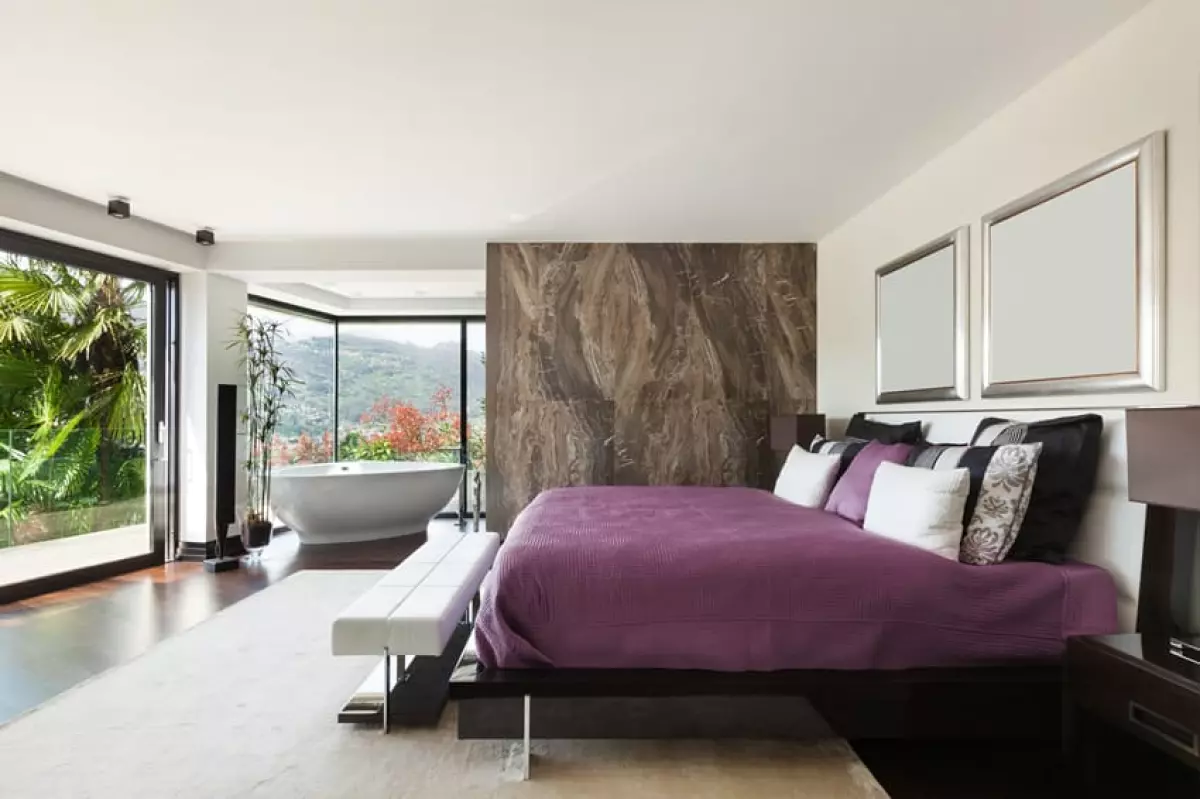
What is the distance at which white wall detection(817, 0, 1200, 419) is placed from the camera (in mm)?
1891

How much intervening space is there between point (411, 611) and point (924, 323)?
2.80m

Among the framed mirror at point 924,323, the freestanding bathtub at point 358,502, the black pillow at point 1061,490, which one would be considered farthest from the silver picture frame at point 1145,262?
the freestanding bathtub at point 358,502

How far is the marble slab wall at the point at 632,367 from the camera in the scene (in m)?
4.88

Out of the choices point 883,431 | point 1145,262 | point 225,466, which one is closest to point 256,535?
point 225,466

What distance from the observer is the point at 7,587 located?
380 cm

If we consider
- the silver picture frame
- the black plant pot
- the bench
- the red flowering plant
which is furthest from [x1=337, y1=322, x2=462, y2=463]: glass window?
the silver picture frame

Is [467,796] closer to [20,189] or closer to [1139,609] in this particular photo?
[1139,609]

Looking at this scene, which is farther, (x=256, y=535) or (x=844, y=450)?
(x=256, y=535)

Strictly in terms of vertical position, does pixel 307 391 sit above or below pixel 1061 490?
above

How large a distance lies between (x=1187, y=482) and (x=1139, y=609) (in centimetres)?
60

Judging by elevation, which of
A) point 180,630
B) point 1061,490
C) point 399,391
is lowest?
point 180,630

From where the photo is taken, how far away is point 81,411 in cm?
427

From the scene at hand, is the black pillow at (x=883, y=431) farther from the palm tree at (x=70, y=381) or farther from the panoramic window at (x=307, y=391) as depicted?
the panoramic window at (x=307, y=391)

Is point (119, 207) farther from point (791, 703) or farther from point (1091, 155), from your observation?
point (1091, 155)
